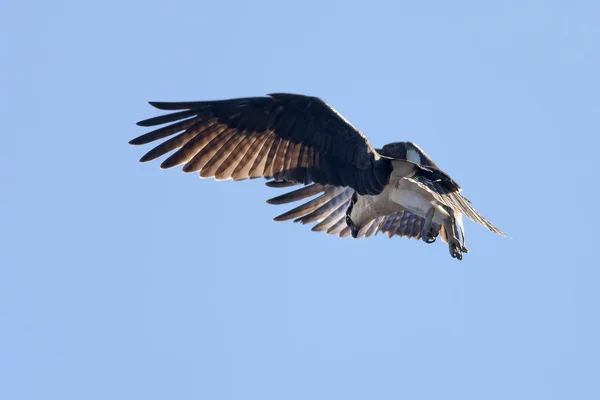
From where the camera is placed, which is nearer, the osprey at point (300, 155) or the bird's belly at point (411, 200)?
the osprey at point (300, 155)

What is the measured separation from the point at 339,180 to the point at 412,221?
3133mm

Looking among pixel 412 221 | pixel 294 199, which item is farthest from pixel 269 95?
pixel 412 221

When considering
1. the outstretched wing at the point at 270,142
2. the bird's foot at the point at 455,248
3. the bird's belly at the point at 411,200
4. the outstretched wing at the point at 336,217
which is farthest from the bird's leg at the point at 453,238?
the outstretched wing at the point at 336,217

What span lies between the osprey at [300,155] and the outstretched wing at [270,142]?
0.5 inches

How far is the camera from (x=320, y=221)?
58.4 feet

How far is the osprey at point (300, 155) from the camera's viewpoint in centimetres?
1500

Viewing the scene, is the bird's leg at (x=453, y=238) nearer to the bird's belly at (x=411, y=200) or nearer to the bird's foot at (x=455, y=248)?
the bird's foot at (x=455, y=248)

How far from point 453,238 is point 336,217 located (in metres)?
2.44

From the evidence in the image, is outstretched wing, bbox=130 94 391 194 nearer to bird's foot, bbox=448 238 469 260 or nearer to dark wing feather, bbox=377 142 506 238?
dark wing feather, bbox=377 142 506 238

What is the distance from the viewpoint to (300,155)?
1540cm

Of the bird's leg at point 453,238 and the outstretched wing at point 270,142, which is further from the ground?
the outstretched wing at point 270,142

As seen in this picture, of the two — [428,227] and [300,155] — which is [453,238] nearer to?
[428,227]

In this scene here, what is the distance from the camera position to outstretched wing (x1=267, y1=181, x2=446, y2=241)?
17656 millimetres

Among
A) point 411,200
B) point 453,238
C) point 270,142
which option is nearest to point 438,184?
point 411,200
